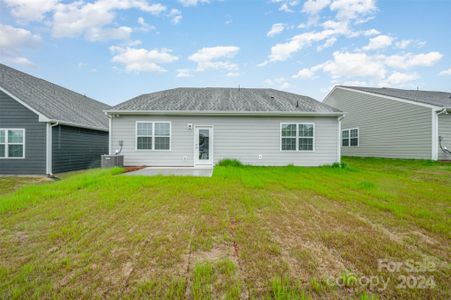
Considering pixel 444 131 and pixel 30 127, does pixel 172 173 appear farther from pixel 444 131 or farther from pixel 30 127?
pixel 444 131

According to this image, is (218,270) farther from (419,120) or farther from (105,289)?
(419,120)

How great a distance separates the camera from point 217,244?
2598 mm

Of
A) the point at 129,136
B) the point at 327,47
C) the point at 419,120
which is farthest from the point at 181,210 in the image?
the point at 327,47

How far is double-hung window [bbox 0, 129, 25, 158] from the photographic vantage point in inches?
352

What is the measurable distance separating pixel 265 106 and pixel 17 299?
33.7 feet

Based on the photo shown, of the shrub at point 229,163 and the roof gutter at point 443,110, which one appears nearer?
the shrub at point 229,163

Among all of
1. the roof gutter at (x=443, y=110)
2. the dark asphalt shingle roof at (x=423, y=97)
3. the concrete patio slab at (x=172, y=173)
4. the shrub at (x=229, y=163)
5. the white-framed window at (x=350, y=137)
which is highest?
the dark asphalt shingle roof at (x=423, y=97)

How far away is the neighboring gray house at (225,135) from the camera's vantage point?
991 centimetres

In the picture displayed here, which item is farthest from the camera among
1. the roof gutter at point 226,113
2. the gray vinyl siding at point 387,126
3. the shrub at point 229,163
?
the gray vinyl siding at point 387,126

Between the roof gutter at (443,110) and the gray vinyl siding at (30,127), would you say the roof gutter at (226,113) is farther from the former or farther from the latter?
the roof gutter at (443,110)

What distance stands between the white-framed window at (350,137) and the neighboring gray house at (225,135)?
22.3 ft

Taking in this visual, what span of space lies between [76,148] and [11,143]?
234 cm

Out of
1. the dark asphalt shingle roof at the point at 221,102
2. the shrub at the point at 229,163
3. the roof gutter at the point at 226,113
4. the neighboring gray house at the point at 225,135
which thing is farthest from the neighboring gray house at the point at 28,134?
the shrub at the point at 229,163

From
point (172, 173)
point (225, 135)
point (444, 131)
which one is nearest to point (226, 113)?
point (225, 135)
